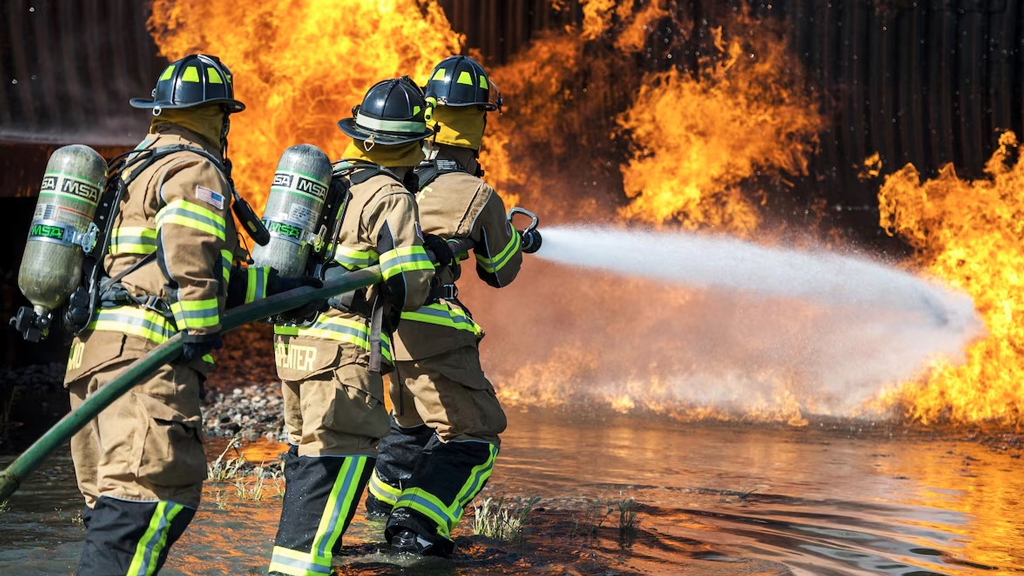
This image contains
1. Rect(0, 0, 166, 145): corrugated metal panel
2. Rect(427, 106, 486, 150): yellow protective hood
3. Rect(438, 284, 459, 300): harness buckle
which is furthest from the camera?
Rect(0, 0, 166, 145): corrugated metal panel

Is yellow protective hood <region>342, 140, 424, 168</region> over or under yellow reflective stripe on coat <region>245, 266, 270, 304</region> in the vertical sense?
over

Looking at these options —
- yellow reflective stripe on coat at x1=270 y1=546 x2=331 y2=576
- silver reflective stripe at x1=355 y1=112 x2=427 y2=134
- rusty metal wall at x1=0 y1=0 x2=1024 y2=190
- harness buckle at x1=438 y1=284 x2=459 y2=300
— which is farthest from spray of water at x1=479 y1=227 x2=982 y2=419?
yellow reflective stripe on coat at x1=270 y1=546 x2=331 y2=576

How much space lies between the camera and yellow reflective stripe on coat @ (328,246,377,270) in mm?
4926

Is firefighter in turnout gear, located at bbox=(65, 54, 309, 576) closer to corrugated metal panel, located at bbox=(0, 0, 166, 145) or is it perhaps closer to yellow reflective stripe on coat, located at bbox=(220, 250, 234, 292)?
yellow reflective stripe on coat, located at bbox=(220, 250, 234, 292)

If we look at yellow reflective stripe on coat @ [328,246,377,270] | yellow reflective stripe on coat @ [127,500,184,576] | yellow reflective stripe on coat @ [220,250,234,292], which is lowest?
yellow reflective stripe on coat @ [127,500,184,576]

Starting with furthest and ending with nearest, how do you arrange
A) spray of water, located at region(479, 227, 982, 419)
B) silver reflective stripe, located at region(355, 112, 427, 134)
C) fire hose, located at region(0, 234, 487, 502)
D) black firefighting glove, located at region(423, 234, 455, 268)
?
spray of water, located at region(479, 227, 982, 419) < black firefighting glove, located at region(423, 234, 455, 268) < silver reflective stripe, located at region(355, 112, 427, 134) < fire hose, located at region(0, 234, 487, 502)

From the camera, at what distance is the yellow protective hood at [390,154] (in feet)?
17.1

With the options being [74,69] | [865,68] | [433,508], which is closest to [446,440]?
[433,508]

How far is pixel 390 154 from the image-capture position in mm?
5227

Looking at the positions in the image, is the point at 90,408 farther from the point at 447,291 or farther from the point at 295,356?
the point at 447,291

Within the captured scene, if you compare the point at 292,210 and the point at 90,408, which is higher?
the point at 292,210

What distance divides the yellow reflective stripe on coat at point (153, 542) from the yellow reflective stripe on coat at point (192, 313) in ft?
2.00

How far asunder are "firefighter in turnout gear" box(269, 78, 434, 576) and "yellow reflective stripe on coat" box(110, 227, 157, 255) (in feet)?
3.12

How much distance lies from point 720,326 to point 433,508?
7.05m
